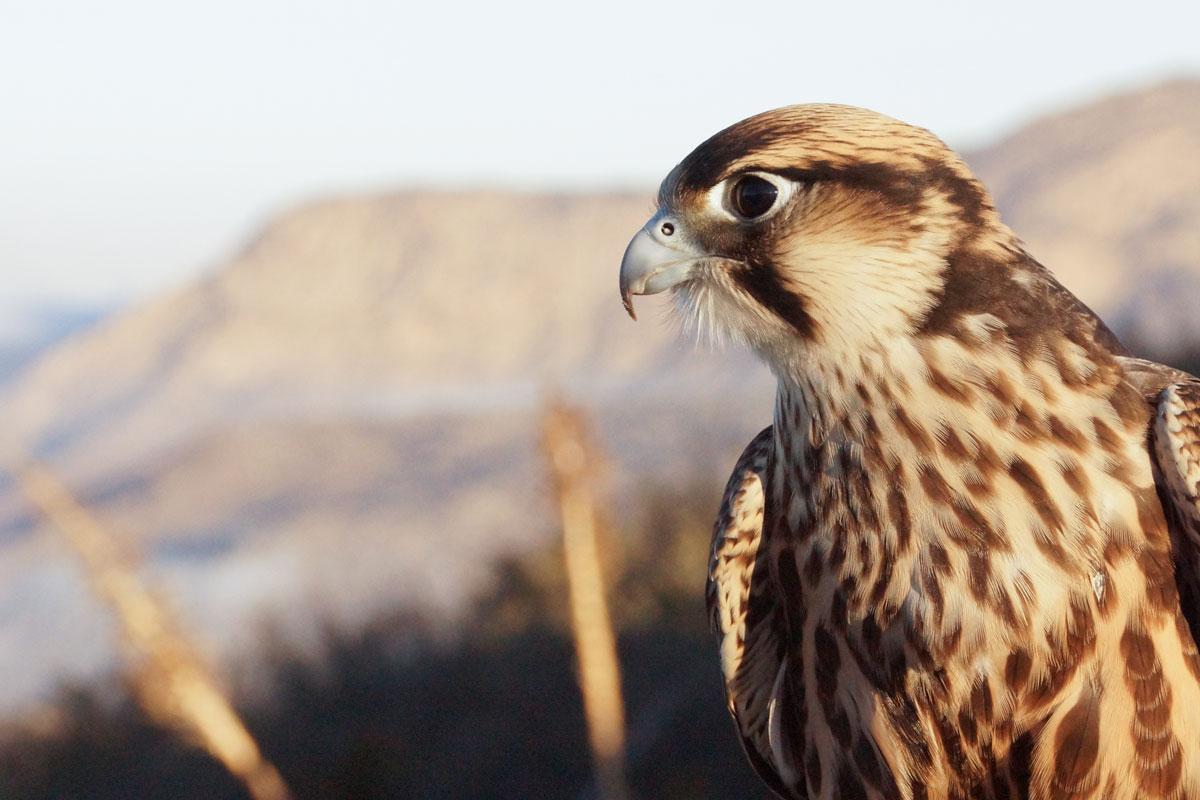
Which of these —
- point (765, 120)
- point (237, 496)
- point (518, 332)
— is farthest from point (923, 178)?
point (518, 332)

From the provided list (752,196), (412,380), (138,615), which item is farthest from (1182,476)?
(412,380)

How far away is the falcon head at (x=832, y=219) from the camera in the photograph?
202 cm

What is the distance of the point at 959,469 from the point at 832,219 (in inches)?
19.0

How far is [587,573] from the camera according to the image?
762cm

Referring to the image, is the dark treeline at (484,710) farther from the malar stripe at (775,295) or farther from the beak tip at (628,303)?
the malar stripe at (775,295)

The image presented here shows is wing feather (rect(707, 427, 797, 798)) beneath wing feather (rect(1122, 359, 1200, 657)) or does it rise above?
beneath

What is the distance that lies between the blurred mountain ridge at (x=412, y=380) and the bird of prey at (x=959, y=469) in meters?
0.51

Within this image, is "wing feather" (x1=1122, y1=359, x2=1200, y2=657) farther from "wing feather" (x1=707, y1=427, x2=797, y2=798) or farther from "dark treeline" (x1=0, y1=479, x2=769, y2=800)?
"dark treeline" (x1=0, y1=479, x2=769, y2=800)

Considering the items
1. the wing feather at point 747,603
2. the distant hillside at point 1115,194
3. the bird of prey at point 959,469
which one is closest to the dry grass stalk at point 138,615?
the wing feather at point 747,603

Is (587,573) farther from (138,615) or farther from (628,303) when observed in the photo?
(628,303)

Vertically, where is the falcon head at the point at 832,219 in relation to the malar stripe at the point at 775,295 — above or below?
above

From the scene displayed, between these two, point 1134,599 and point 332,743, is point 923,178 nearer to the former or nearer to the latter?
point 1134,599

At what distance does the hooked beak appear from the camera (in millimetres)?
2221

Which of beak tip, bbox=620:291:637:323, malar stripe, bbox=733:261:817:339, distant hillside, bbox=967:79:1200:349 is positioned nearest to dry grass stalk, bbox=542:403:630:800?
beak tip, bbox=620:291:637:323
